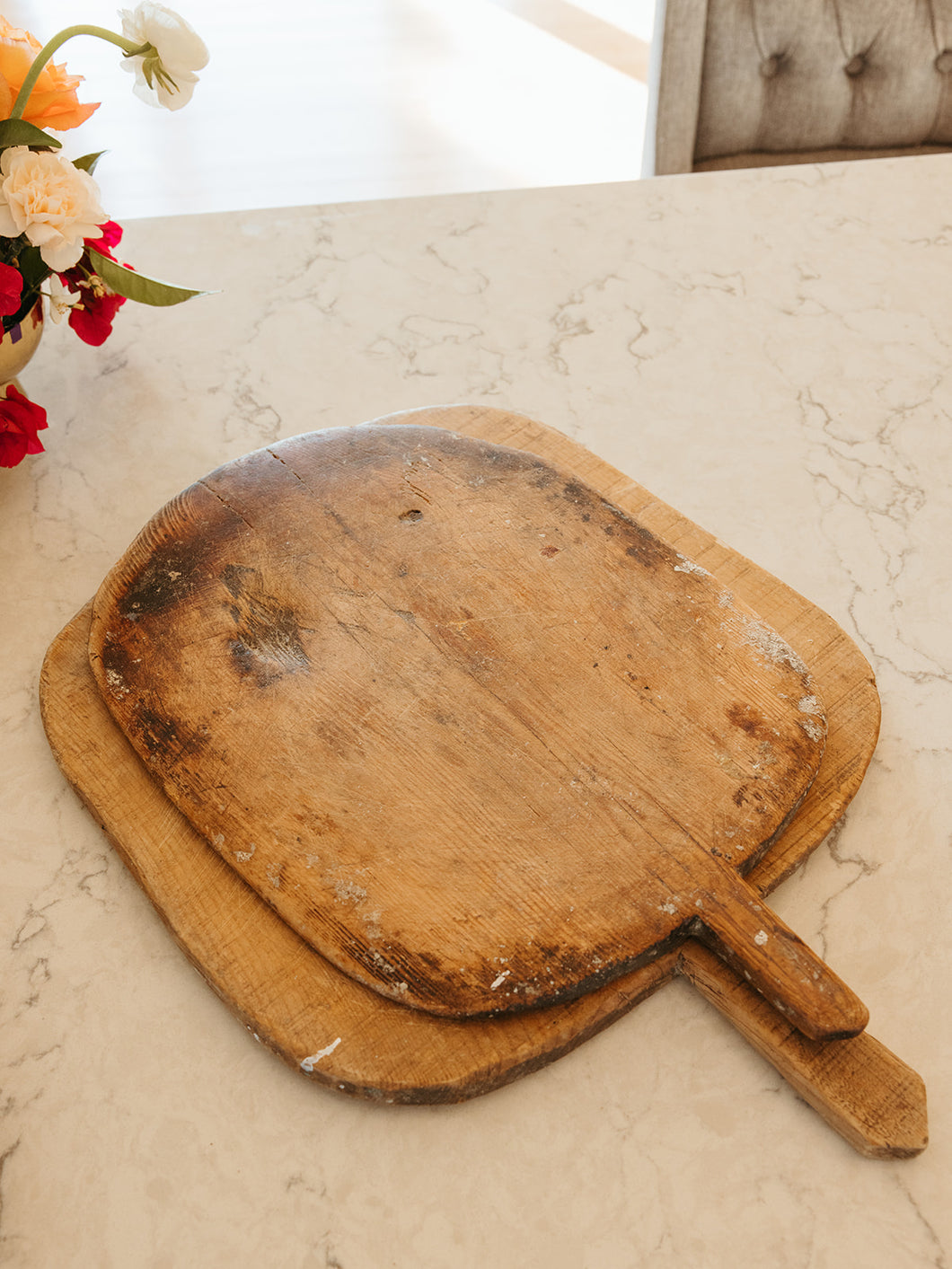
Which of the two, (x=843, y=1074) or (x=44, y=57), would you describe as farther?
(x=44, y=57)

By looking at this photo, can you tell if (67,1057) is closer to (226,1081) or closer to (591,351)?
(226,1081)

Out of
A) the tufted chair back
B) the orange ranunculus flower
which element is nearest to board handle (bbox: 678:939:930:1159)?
the orange ranunculus flower

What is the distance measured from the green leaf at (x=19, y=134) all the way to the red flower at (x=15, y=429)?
20 cm

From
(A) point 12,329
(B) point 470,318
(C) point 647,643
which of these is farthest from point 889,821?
(A) point 12,329

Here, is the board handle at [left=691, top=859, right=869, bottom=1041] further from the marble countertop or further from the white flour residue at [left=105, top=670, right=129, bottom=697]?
the white flour residue at [left=105, top=670, right=129, bottom=697]

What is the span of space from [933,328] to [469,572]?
64 cm

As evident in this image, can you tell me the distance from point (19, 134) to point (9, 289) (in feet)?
0.37

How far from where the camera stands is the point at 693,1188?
0.57 m

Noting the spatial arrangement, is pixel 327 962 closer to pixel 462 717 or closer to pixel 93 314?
pixel 462 717

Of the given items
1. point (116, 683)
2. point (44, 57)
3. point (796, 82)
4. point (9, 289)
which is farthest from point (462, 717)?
point (796, 82)

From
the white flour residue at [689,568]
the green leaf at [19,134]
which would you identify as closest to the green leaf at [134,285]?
the green leaf at [19,134]

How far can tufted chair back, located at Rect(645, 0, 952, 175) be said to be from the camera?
1626mm

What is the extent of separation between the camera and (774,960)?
595mm

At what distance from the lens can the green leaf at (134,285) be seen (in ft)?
2.88
